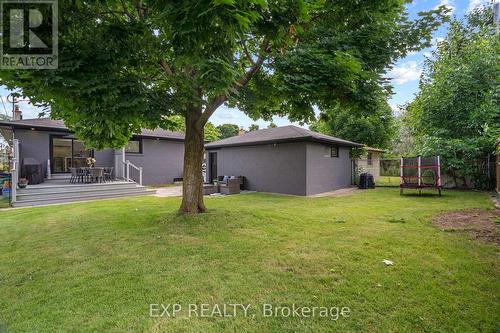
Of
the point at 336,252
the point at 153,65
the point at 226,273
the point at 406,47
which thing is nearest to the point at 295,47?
the point at 406,47

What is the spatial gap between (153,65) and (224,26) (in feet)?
11.5

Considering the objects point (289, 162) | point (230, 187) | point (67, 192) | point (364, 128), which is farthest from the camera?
point (364, 128)

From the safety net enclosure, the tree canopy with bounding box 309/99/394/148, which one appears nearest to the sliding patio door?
the tree canopy with bounding box 309/99/394/148

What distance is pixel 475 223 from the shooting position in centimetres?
611

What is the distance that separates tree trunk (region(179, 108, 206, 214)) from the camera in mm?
6645

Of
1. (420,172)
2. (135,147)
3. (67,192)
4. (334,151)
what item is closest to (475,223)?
(420,172)

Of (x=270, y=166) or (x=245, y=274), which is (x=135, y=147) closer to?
(x=270, y=166)

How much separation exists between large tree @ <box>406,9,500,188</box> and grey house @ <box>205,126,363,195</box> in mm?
4164

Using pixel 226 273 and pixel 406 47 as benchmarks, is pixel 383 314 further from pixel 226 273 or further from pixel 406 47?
pixel 406 47

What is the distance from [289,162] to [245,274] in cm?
919

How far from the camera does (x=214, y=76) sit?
149 inches

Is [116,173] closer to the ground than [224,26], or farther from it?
closer to the ground

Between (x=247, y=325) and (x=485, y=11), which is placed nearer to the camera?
(x=247, y=325)

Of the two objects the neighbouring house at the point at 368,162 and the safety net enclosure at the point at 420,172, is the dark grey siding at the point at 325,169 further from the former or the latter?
the safety net enclosure at the point at 420,172
